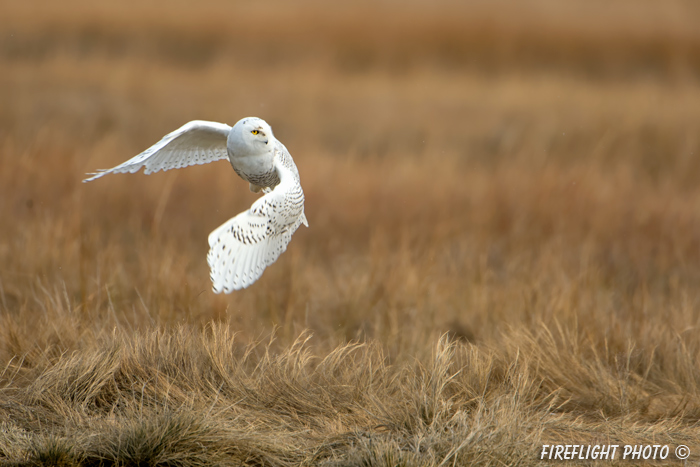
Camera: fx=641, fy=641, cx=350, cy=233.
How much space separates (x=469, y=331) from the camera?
13.7 ft

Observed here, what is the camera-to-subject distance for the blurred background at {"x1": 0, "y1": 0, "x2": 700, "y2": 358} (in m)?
4.03

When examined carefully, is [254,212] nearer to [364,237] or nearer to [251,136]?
[251,136]

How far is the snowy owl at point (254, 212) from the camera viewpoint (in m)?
1.71

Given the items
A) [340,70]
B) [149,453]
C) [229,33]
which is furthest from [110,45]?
[149,453]

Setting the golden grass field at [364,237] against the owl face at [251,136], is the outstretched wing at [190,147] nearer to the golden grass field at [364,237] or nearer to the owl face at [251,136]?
the owl face at [251,136]

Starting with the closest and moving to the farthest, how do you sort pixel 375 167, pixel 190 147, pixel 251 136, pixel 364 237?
1. pixel 251 136
2. pixel 190 147
3. pixel 364 237
4. pixel 375 167

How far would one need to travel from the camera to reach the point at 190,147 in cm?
227

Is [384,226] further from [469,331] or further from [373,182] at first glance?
[469,331]

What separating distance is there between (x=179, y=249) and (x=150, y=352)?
2312 millimetres

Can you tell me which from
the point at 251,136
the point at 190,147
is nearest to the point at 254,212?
the point at 251,136

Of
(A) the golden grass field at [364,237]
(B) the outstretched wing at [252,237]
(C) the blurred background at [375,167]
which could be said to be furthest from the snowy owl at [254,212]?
(C) the blurred background at [375,167]

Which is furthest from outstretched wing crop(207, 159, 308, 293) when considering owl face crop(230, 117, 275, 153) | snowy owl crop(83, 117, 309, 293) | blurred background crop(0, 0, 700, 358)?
blurred background crop(0, 0, 700, 358)

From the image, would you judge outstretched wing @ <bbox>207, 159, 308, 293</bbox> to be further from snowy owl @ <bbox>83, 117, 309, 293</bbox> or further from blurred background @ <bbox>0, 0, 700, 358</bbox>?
blurred background @ <bbox>0, 0, 700, 358</bbox>

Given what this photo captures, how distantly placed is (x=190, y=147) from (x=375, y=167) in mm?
4265
